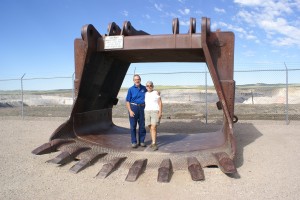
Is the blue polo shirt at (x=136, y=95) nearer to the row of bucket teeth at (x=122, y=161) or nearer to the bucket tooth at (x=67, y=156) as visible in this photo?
the row of bucket teeth at (x=122, y=161)

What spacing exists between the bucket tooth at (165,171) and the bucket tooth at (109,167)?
721 millimetres

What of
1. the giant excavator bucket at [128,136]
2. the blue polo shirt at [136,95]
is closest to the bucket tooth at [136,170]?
the giant excavator bucket at [128,136]

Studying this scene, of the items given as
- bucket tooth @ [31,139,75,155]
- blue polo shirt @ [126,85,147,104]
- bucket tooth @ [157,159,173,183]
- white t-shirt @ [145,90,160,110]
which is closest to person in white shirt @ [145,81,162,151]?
white t-shirt @ [145,90,160,110]

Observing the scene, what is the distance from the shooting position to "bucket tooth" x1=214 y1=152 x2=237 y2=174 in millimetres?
4271

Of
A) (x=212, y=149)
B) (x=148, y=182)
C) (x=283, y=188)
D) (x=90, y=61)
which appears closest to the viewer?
(x=283, y=188)

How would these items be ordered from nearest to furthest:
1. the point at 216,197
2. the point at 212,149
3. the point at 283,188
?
the point at 216,197 → the point at 283,188 → the point at 212,149

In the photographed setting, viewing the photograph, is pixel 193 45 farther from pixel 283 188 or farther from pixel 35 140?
pixel 35 140

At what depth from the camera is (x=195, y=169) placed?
4.46 metres

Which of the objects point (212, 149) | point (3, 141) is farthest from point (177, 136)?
point (3, 141)

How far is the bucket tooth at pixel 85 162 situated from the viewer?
15.9ft

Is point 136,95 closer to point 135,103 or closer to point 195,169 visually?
point 135,103

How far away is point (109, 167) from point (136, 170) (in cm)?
46

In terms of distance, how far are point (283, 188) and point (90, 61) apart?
13.1ft

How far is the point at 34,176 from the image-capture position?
15.5 ft
